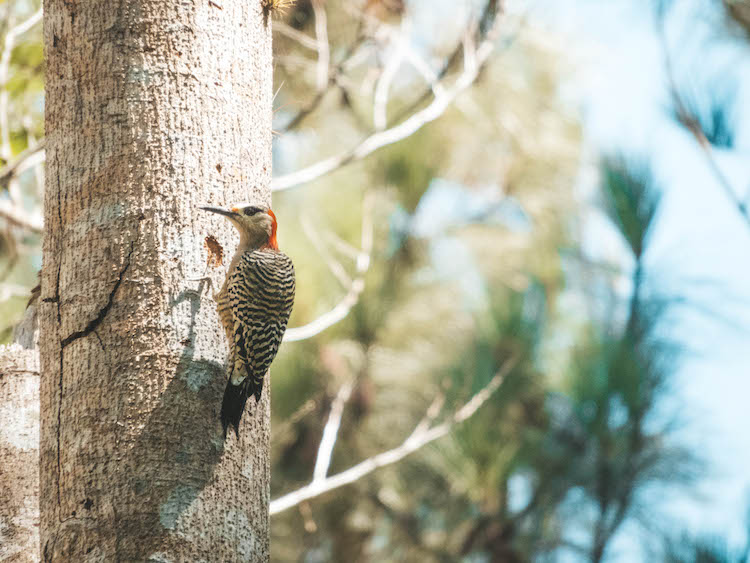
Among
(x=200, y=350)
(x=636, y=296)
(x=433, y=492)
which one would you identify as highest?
(x=200, y=350)

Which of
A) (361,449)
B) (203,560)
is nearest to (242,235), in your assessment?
(203,560)

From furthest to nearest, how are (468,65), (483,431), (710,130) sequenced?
1. (483,431)
2. (710,130)
3. (468,65)

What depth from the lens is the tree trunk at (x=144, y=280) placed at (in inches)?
74.2

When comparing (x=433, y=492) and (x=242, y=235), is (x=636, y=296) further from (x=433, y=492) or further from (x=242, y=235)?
(x=242, y=235)

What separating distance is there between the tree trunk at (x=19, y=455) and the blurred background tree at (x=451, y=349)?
84.6 inches

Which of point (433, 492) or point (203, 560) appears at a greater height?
point (203, 560)

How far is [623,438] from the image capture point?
17.2 feet

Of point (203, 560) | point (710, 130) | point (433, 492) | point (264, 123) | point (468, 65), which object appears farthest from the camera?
point (433, 492)

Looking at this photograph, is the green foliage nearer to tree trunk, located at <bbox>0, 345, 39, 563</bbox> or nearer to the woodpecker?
the woodpecker

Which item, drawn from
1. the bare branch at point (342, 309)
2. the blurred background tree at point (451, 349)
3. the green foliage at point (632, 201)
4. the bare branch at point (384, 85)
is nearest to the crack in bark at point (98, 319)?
the bare branch at point (342, 309)

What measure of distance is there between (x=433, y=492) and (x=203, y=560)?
3.82 meters

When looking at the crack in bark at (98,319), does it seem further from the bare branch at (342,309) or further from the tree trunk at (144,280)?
the bare branch at (342,309)

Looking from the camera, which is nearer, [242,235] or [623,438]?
[242,235]

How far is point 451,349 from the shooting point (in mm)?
5520
